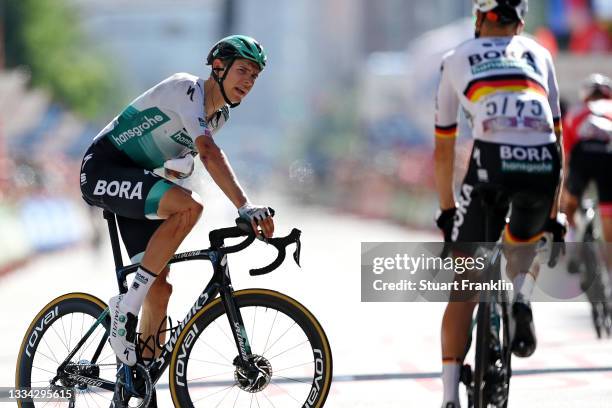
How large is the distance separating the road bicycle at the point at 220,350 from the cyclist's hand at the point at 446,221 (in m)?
0.58

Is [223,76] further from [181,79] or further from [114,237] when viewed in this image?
[114,237]

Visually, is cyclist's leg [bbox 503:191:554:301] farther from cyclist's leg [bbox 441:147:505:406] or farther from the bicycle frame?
the bicycle frame

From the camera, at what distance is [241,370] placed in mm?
5457

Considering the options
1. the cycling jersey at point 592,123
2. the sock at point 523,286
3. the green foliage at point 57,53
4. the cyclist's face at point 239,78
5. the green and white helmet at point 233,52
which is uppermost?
the green foliage at point 57,53

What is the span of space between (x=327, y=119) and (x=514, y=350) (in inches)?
5117

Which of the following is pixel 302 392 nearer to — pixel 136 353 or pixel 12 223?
pixel 136 353

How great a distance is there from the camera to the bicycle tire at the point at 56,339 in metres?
6.01

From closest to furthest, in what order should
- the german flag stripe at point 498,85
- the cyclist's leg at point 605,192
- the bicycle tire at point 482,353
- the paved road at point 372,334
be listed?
the bicycle tire at point 482,353 < the german flag stripe at point 498,85 < the paved road at point 372,334 < the cyclist's leg at point 605,192

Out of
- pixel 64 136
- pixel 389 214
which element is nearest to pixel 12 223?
pixel 389 214

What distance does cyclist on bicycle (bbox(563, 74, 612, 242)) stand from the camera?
1025 cm

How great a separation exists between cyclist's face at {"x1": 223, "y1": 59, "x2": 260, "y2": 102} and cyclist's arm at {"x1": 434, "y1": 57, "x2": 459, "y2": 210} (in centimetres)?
83

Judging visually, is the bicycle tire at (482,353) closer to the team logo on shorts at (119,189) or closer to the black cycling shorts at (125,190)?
the black cycling shorts at (125,190)

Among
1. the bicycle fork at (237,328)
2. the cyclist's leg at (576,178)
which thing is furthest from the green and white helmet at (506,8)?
the cyclist's leg at (576,178)

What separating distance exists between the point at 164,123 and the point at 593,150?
17.2 feet
